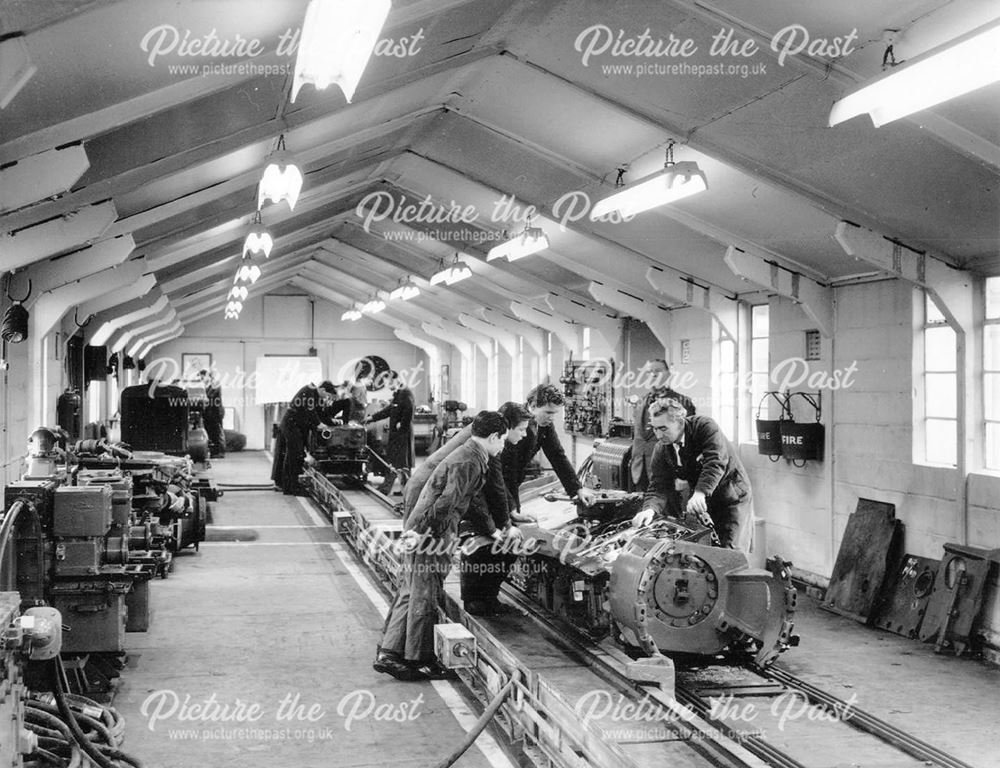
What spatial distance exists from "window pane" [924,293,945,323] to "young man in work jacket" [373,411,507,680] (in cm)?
406

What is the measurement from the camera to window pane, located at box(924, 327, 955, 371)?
312 inches

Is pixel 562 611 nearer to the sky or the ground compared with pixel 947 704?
nearer to the sky

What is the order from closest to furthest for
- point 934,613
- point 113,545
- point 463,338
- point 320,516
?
point 113,545 → point 934,613 → point 320,516 → point 463,338

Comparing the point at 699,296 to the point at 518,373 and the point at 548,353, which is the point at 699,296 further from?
the point at 518,373

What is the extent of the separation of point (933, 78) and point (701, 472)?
325cm

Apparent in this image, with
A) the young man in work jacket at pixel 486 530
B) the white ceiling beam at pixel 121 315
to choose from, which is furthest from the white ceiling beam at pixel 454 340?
the young man in work jacket at pixel 486 530

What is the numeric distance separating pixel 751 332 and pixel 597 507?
4396 millimetres

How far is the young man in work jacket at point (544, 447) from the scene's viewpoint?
7.56 metres

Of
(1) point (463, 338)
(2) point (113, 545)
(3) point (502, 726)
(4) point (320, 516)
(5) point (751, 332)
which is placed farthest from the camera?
(1) point (463, 338)

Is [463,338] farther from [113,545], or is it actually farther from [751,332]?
[113,545]

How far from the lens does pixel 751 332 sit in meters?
10.8

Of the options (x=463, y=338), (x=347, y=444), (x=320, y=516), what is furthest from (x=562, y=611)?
(x=463, y=338)

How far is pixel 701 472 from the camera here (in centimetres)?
689

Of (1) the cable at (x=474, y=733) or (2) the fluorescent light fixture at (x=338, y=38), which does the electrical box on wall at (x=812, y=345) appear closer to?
(1) the cable at (x=474, y=733)
